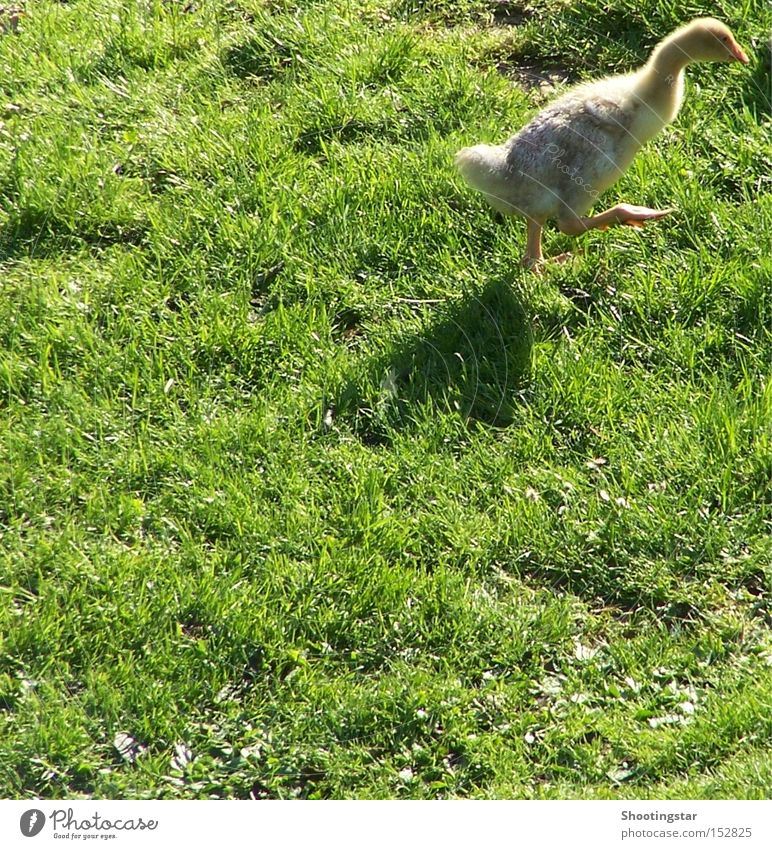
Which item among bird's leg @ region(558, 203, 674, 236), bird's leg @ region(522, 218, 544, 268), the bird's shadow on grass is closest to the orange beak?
bird's leg @ region(558, 203, 674, 236)

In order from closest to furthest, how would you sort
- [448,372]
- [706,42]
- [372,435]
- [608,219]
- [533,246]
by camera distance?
[372,435] < [448,372] < [608,219] < [533,246] < [706,42]

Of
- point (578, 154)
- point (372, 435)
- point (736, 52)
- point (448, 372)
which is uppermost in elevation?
point (736, 52)

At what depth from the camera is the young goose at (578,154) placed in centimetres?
555

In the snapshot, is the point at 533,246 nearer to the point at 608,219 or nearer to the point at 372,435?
the point at 608,219

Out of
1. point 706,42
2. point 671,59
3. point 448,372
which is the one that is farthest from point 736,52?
point 448,372

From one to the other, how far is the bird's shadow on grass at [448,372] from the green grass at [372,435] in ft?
0.06

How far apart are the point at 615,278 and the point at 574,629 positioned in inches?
76.5

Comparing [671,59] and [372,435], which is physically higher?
[671,59]

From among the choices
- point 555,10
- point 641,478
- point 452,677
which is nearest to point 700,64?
point 555,10

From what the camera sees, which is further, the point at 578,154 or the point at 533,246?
the point at 533,246

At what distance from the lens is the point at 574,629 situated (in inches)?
182

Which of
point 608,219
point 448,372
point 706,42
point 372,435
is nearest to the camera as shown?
point 372,435

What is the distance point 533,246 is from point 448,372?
82 cm

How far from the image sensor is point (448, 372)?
5457mm
